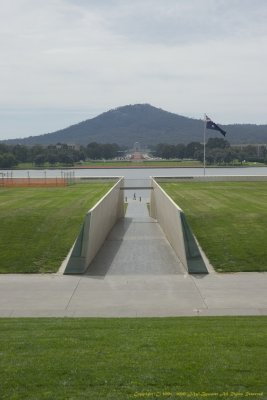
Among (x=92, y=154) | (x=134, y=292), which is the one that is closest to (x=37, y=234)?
(x=134, y=292)

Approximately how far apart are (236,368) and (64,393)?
1961mm

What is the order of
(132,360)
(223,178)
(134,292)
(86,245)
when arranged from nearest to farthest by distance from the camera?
(132,360), (134,292), (86,245), (223,178)

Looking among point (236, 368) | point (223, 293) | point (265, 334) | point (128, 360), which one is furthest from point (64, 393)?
point (223, 293)

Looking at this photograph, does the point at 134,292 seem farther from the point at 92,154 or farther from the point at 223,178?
the point at 92,154

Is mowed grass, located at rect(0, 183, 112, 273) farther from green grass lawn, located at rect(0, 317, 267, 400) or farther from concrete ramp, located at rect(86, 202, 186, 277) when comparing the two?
green grass lawn, located at rect(0, 317, 267, 400)

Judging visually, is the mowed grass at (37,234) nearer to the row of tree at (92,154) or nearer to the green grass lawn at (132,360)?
the green grass lawn at (132,360)

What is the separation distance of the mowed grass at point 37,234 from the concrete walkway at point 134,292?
1.16 meters

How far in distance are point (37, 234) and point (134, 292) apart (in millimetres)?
7762

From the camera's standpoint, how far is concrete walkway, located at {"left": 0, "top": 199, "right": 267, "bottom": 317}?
11.0 m

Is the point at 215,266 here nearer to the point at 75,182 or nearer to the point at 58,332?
the point at 58,332

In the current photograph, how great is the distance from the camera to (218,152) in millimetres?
141000

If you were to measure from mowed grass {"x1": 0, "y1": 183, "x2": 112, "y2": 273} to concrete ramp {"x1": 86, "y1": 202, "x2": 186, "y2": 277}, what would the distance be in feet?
4.04

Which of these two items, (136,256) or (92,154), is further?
(92,154)

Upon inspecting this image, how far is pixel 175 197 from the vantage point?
112 feet
